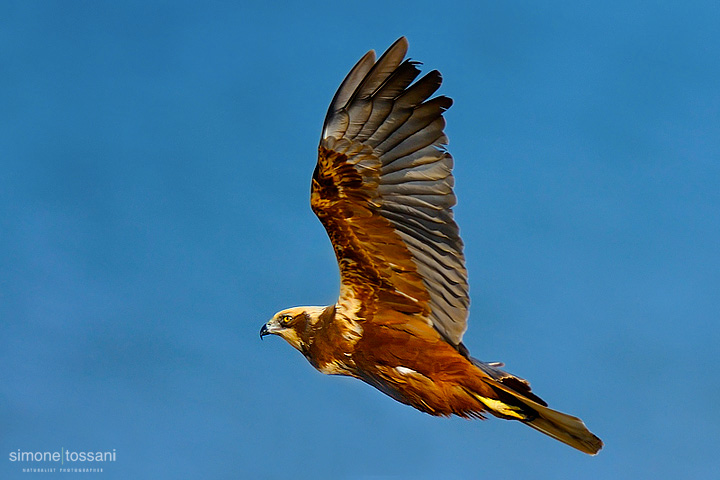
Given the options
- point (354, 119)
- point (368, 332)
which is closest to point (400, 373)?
point (368, 332)

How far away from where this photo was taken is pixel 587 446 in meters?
8.68

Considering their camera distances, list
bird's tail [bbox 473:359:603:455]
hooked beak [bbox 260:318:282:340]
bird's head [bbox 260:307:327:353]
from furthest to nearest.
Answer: hooked beak [bbox 260:318:282:340]
bird's head [bbox 260:307:327:353]
bird's tail [bbox 473:359:603:455]

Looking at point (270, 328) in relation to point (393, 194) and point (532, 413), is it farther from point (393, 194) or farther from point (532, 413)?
point (532, 413)

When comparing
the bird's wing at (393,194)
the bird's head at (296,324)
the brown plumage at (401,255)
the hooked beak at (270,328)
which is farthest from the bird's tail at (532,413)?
the hooked beak at (270,328)

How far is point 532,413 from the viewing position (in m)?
Answer: 8.55

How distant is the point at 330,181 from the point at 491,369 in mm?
2421

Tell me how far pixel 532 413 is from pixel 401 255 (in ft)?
6.55

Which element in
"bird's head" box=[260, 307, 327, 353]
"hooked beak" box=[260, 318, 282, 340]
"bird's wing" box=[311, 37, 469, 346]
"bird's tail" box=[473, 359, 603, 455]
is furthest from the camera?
"hooked beak" box=[260, 318, 282, 340]

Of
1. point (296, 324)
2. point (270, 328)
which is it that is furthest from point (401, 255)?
point (270, 328)

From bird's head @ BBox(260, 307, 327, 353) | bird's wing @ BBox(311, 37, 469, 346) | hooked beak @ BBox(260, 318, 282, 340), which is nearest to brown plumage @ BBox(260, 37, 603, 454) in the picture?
bird's wing @ BBox(311, 37, 469, 346)

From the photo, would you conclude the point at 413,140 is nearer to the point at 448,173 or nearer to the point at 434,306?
the point at 448,173

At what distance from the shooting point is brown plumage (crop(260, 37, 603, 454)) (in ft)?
26.5

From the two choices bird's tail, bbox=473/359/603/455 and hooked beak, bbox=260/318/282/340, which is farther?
hooked beak, bbox=260/318/282/340

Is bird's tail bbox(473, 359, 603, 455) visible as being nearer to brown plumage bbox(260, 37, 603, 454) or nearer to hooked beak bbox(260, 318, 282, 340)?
brown plumage bbox(260, 37, 603, 454)
